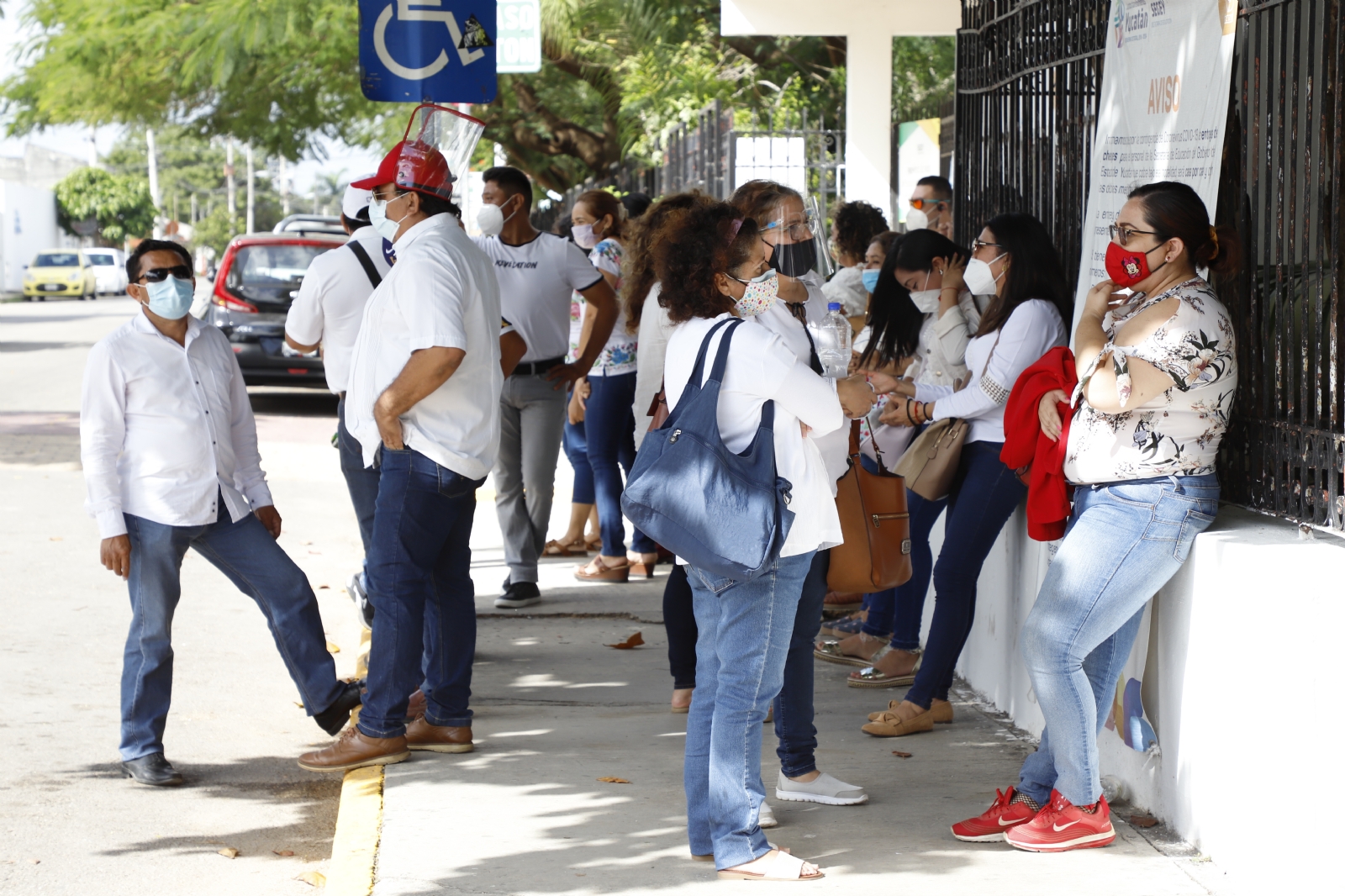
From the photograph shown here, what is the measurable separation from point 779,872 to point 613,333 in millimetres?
4500

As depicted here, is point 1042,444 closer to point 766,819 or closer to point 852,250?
point 766,819

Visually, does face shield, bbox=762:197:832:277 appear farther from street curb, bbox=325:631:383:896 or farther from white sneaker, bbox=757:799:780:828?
street curb, bbox=325:631:383:896

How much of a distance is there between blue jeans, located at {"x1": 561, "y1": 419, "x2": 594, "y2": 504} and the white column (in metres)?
4.76

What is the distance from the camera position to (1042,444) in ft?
14.9

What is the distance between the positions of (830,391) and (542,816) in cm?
175

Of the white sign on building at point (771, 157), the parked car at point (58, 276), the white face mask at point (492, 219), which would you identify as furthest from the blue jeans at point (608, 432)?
the parked car at point (58, 276)

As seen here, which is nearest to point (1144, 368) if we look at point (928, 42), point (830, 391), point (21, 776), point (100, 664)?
point (830, 391)

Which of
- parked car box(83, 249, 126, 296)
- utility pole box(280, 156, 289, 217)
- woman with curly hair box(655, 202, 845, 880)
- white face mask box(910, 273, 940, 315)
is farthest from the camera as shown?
utility pole box(280, 156, 289, 217)

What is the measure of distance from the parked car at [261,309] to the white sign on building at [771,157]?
18.9 ft

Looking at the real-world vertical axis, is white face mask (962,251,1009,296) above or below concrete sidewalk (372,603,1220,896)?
above

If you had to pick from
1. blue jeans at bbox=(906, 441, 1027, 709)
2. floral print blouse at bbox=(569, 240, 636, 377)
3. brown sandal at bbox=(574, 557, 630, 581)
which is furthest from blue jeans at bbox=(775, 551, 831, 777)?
brown sandal at bbox=(574, 557, 630, 581)

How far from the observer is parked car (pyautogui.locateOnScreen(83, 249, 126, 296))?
55.3m

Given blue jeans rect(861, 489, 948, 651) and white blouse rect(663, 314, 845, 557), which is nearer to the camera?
white blouse rect(663, 314, 845, 557)

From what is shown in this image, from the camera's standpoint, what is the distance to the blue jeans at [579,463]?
925 cm
